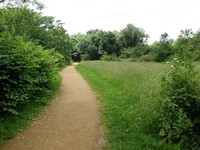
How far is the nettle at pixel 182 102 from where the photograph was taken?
597 cm

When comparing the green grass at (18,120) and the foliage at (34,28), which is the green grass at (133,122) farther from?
the foliage at (34,28)

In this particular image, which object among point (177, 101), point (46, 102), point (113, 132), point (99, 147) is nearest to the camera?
point (99, 147)

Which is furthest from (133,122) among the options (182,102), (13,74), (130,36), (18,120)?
(130,36)

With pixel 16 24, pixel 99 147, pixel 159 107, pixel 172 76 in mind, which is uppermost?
pixel 16 24

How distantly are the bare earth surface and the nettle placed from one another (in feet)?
5.58

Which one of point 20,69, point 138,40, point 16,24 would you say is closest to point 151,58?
point 16,24

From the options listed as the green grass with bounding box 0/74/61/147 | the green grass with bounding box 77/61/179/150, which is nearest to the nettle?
the green grass with bounding box 77/61/179/150

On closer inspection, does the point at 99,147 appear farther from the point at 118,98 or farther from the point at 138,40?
the point at 138,40

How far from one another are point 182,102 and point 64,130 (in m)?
3.14

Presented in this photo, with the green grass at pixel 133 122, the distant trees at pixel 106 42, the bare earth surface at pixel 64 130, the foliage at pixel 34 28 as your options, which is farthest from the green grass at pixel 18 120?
the distant trees at pixel 106 42

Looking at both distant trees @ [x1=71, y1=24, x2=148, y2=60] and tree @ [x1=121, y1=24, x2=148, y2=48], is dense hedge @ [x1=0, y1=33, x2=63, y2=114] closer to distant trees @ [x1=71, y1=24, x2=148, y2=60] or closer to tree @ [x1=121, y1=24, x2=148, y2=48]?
distant trees @ [x1=71, y1=24, x2=148, y2=60]

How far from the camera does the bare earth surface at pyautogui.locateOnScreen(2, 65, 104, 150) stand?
6.02 meters

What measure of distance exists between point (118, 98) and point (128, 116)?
9.57ft

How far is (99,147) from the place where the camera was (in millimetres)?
5957
